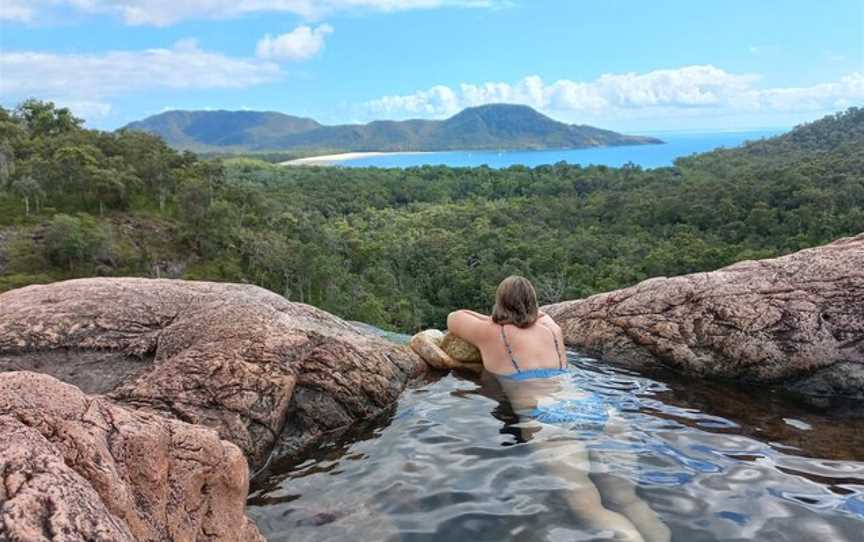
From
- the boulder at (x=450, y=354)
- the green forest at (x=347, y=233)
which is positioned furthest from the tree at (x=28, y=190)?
the boulder at (x=450, y=354)

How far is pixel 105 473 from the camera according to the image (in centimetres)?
324

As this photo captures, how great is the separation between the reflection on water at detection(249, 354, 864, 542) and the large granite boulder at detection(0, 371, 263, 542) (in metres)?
0.92

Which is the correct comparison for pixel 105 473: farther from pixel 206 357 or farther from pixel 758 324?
pixel 758 324

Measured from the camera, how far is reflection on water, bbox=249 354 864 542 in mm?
4727

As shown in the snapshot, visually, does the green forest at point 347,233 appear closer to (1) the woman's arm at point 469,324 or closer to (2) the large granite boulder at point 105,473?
(1) the woman's arm at point 469,324

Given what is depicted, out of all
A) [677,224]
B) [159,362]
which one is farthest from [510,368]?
[677,224]

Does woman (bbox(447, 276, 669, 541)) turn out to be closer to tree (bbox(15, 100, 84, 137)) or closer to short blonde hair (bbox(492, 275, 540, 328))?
short blonde hair (bbox(492, 275, 540, 328))

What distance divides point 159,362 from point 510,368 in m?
3.97

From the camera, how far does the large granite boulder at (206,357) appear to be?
606cm

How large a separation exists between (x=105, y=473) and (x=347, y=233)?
9658cm

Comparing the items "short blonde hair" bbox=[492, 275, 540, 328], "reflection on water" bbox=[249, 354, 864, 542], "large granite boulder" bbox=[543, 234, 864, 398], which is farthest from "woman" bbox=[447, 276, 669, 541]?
"large granite boulder" bbox=[543, 234, 864, 398]

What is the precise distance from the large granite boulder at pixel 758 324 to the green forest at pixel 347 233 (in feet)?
153

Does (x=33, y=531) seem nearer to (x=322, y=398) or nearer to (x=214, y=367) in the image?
(x=214, y=367)

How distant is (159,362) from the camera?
6.59 m
